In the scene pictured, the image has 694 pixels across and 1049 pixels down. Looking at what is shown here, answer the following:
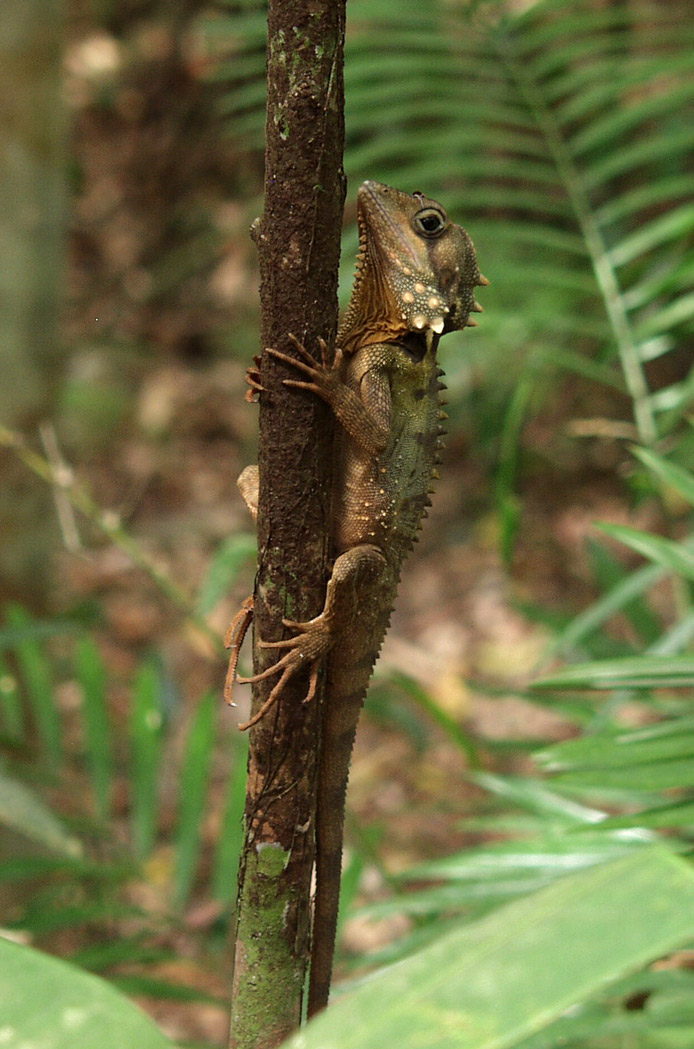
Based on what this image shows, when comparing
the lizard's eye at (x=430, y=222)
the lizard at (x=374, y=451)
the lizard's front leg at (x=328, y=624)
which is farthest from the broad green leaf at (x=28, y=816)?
the lizard's eye at (x=430, y=222)

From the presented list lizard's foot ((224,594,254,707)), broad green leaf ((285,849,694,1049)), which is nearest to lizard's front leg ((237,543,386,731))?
lizard's foot ((224,594,254,707))

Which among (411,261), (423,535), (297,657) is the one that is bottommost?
(423,535)

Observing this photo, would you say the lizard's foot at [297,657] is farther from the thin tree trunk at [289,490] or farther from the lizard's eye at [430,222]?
the lizard's eye at [430,222]

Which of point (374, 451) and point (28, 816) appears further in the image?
point (28, 816)

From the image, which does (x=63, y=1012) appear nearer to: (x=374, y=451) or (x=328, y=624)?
(x=328, y=624)

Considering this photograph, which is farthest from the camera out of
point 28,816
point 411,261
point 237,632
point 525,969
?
point 28,816

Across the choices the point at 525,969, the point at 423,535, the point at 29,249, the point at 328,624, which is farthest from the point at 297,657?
the point at 423,535
